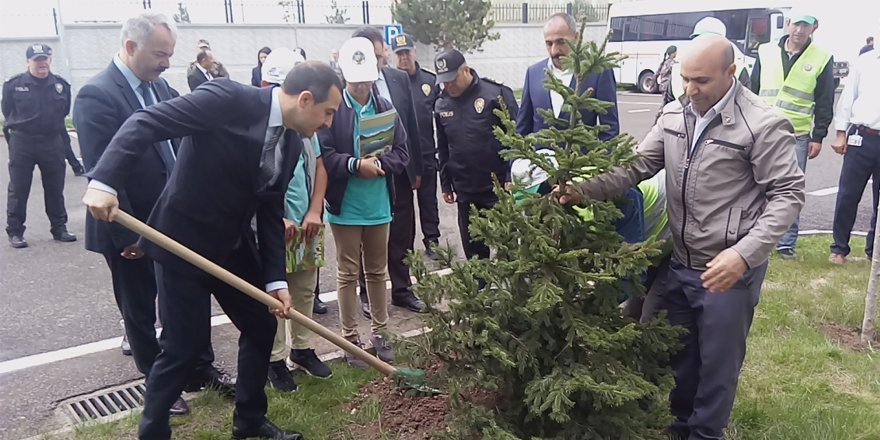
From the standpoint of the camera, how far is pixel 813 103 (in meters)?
5.85

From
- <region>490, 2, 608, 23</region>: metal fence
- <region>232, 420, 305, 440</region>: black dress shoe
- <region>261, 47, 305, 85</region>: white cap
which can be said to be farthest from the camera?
<region>490, 2, 608, 23</region>: metal fence

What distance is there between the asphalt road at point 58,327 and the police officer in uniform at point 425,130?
957mm

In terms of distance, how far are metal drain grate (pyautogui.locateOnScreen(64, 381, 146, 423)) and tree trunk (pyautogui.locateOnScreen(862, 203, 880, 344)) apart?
171 inches

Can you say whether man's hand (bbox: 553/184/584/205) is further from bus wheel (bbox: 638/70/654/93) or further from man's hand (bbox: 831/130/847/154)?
bus wheel (bbox: 638/70/654/93)

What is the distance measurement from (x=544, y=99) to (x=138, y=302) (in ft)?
8.82

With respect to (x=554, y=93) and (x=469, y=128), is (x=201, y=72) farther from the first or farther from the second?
(x=554, y=93)

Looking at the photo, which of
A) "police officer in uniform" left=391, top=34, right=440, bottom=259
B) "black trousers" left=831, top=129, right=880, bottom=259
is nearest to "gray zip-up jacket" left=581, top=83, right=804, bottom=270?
"police officer in uniform" left=391, top=34, right=440, bottom=259

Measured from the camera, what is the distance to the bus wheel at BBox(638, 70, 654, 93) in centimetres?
2541

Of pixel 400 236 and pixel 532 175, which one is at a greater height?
pixel 532 175

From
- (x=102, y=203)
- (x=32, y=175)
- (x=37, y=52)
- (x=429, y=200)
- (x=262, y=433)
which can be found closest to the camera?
(x=102, y=203)

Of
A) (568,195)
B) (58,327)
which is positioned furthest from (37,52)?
(568,195)

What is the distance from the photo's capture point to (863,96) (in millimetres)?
5672

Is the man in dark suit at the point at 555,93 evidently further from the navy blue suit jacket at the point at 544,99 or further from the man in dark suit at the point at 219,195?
the man in dark suit at the point at 219,195

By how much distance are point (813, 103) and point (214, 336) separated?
5153 mm
